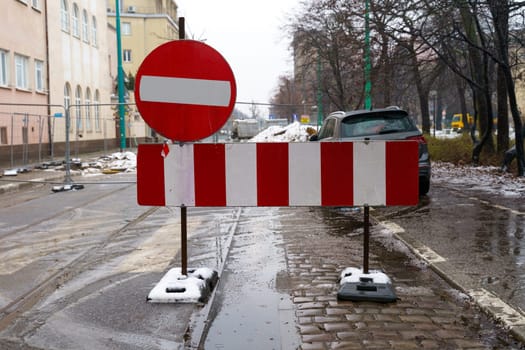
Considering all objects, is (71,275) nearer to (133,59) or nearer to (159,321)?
(159,321)

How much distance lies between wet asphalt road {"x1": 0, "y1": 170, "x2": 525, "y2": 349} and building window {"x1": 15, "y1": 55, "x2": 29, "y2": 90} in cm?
1620

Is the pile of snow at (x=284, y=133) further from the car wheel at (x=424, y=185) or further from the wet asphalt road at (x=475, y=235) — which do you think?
the wet asphalt road at (x=475, y=235)

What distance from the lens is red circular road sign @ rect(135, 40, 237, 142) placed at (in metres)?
5.00

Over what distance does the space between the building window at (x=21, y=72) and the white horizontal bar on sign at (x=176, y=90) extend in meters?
22.3

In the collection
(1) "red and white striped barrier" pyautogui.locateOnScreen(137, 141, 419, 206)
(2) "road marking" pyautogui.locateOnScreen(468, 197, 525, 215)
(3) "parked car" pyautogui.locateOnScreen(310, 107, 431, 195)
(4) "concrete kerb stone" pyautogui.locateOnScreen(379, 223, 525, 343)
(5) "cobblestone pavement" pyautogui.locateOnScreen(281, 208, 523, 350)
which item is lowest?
(5) "cobblestone pavement" pyautogui.locateOnScreen(281, 208, 523, 350)

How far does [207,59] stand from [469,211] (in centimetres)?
622

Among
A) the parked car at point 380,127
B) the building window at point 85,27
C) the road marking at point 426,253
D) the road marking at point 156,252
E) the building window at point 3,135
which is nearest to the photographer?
the road marking at point 426,253

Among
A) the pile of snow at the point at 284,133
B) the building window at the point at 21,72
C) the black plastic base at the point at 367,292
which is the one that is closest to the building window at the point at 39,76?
the building window at the point at 21,72

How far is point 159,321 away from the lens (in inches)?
176

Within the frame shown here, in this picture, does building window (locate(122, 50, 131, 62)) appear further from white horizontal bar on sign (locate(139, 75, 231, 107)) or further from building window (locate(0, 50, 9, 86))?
white horizontal bar on sign (locate(139, 75, 231, 107))

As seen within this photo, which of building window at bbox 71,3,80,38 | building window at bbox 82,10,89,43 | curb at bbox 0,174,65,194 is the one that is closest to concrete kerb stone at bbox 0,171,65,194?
curb at bbox 0,174,65,194

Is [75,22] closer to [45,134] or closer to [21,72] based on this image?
[21,72]

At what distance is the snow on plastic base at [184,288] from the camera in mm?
4922

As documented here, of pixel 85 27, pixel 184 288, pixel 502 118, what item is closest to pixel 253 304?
pixel 184 288
